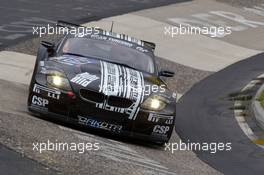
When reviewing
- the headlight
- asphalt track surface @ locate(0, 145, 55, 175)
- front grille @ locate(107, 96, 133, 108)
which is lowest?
the headlight

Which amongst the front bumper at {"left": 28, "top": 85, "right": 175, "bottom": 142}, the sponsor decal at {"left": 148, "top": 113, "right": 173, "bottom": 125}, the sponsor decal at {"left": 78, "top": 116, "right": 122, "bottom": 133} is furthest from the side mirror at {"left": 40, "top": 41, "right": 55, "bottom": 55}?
the sponsor decal at {"left": 148, "top": 113, "right": 173, "bottom": 125}

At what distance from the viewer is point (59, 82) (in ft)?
33.0

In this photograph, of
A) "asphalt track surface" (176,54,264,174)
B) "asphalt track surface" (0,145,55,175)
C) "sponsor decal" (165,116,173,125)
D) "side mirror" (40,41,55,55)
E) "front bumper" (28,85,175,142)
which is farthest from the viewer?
"side mirror" (40,41,55,55)

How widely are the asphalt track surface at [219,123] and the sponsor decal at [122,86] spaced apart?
147 centimetres

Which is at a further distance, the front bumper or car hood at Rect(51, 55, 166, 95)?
car hood at Rect(51, 55, 166, 95)

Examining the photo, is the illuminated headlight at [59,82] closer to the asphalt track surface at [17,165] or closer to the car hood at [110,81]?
the car hood at [110,81]

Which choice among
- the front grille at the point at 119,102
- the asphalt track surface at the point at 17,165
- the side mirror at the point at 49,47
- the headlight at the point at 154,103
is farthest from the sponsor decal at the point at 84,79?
the asphalt track surface at the point at 17,165

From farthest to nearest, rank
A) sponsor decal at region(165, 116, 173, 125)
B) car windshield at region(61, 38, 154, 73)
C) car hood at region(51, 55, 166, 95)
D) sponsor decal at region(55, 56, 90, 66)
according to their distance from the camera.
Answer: car windshield at region(61, 38, 154, 73) → sponsor decal at region(55, 56, 90, 66) → sponsor decal at region(165, 116, 173, 125) → car hood at region(51, 55, 166, 95)

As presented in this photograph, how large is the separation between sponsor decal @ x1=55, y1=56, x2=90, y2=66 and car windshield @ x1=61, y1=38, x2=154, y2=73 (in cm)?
31

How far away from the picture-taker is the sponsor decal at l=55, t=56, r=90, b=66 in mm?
10752

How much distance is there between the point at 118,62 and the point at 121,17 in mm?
12218

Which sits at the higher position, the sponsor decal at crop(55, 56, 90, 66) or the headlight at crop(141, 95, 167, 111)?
the sponsor decal at crop(55, 56, 90, 66)

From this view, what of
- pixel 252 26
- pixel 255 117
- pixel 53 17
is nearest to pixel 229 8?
pixel 252 26

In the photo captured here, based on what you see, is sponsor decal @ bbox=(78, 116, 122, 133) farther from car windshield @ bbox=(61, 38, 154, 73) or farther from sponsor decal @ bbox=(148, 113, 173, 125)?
car windshield @ bbox=(61, 38, 154, 73)
